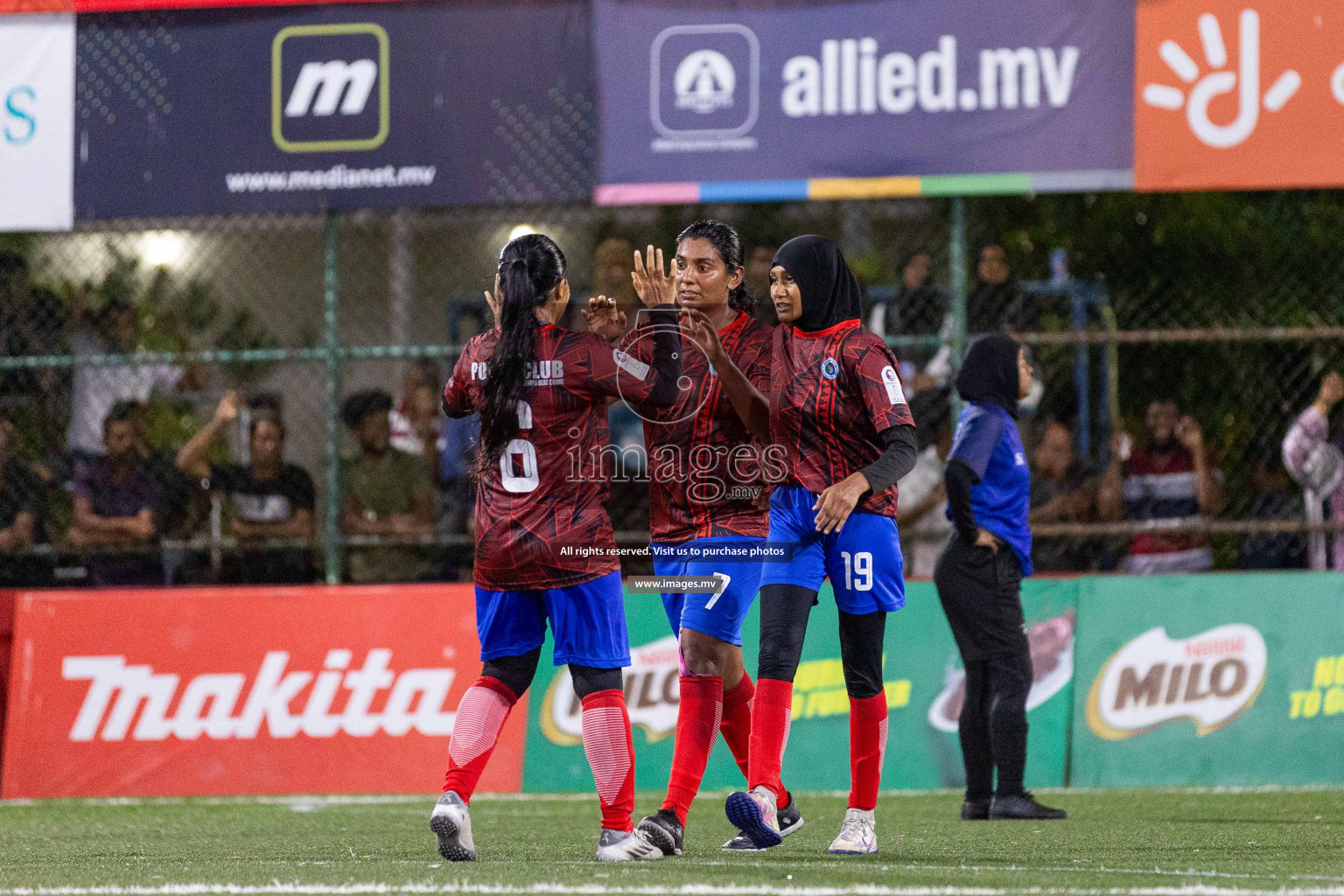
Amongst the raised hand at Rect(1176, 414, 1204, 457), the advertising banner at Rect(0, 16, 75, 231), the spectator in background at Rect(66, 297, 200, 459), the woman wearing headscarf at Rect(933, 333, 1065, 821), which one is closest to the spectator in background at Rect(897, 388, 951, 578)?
the raised hand at Rect(1176, 414, 1204, 457)

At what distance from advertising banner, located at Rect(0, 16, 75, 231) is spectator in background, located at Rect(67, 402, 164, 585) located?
1.37 m

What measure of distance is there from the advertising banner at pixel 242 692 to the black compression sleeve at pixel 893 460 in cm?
396

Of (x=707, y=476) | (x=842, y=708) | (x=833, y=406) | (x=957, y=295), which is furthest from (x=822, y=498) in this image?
(x=957, y=295)

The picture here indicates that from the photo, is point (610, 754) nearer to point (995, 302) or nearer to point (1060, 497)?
point (1060, 497)

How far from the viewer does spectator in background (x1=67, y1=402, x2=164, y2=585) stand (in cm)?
948

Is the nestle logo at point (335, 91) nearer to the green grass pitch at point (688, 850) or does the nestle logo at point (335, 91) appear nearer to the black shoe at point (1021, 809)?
the green grass pitch at point (688, 850)

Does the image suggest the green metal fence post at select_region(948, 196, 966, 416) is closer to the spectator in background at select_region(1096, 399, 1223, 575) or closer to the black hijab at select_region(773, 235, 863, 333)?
the spectator in background at select_region(1096, 399, 1223, 575)

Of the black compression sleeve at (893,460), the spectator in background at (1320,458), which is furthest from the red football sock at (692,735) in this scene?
the spectator in background at (1320,458)

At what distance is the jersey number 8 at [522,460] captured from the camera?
5305 mm

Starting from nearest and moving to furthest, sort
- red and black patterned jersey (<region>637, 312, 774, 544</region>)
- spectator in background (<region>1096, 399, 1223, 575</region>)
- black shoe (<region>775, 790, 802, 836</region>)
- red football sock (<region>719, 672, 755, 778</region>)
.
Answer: red and black patterned jersey (<region>637, 312, 774, 544</region>) → black shoe (<region>775, 790, 802, 836</region>) → red football sock (<region>719, 672, 755, 778</region>) → spectator in background (<region>1096, 399, 1223, 575</region>)

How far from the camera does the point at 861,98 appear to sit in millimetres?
9000

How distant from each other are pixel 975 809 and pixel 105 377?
5907 millimetres

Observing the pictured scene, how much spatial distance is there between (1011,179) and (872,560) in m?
4.02

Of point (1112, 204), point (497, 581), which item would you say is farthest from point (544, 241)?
point (1112, 204)
